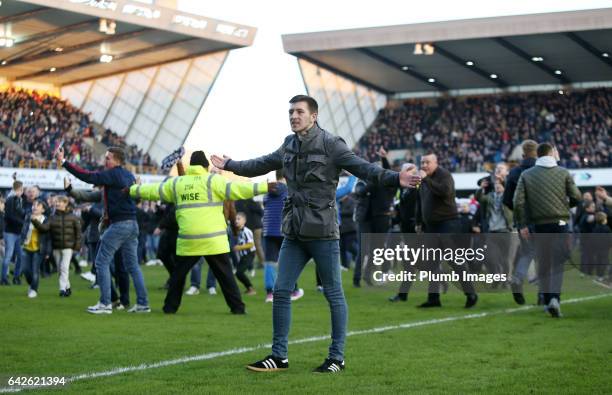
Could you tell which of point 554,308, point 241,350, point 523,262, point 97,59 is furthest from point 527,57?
point 241,350

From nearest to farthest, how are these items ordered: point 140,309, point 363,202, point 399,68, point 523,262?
point 140,309 < point 523,262 < point 363,202 < point 399,68

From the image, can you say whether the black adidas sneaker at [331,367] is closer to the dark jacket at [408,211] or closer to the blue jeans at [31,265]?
the dark jacket at [408,211]

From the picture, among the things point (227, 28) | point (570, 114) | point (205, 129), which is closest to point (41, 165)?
point (227, 28)

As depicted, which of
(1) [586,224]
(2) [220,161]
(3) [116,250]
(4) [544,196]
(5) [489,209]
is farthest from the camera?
(1) [586,224]

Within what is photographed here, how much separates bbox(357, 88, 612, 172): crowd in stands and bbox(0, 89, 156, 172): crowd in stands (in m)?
13.7

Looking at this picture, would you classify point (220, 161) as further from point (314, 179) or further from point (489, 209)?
point (489, 209)

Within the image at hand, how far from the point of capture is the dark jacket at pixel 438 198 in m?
12.1

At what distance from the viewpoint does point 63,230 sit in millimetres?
14297

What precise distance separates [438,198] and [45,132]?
3657cm

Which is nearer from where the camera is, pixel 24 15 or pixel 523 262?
pixel 523 262

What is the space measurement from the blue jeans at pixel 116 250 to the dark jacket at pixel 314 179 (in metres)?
4.78

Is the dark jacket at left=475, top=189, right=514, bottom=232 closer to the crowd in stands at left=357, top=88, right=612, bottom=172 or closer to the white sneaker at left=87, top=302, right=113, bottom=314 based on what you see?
the white sneaker at left=87, top=302, right=113, bottom=314

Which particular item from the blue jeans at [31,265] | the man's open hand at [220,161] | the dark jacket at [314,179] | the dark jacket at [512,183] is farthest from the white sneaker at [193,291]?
the dark jacket at [314,179]

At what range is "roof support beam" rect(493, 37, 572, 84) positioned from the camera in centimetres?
4278
